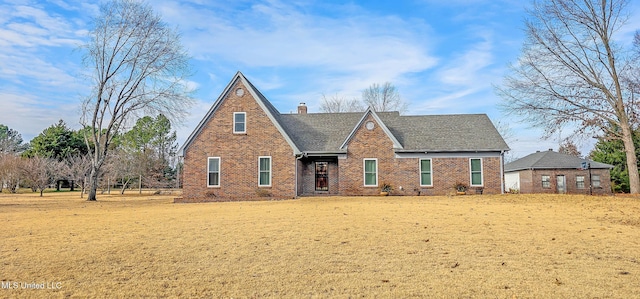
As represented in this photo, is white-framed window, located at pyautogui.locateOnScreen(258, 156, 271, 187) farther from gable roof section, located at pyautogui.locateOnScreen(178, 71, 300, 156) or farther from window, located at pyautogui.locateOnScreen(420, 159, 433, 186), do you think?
window, located at pyautogui.locateOnScreen(420, 159, 433, 186)

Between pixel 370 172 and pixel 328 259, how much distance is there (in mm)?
16659

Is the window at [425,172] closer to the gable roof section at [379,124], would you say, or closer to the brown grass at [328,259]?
the gable roof section at [379,124]

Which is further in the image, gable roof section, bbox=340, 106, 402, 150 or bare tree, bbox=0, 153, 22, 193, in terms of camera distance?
bare tree, bbox=0, 153, 22, 193

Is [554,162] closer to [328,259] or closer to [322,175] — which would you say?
[322,175]

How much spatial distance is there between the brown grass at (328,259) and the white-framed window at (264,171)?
11047mm

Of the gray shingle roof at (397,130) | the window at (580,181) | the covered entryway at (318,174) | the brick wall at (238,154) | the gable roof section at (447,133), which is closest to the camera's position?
the brick wall at (238,154)

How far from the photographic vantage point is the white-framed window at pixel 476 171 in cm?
2203

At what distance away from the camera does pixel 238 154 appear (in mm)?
21375

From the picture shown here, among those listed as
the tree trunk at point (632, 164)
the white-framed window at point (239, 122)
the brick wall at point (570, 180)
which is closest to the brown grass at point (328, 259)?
the white-framed window at point (239, 122)

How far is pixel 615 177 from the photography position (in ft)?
110

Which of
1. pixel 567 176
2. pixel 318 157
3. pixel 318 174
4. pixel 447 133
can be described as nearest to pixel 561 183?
pixel 567 176

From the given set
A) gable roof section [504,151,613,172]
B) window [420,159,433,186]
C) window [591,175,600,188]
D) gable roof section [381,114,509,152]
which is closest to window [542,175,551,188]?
gable roof section [504,151,613,172]

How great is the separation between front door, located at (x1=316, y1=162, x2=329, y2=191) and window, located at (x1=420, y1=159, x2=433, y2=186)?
548cm

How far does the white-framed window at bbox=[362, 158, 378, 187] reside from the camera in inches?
877
